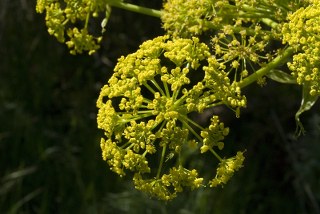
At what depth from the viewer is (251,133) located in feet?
21.1

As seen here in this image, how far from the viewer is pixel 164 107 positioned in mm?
2100

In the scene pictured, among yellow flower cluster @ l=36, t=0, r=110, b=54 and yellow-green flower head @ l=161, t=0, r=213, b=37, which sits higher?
yellow flower cluster @ l=36, t=0, r=110, b=54

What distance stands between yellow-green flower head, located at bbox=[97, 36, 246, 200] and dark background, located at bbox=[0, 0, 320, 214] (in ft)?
9.20

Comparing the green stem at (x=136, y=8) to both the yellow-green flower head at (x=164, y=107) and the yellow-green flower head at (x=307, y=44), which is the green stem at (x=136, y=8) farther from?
the yellow-green flower head at (x=307, y=44)

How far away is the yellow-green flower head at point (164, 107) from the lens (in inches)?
82.4

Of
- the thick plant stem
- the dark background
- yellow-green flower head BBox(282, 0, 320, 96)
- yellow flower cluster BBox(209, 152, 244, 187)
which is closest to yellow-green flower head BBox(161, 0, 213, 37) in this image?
the thick plant stem

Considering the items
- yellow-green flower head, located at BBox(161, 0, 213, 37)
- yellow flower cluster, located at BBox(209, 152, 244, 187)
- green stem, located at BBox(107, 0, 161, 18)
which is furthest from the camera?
green stem, located at BBox(107, 0, 161, 18)

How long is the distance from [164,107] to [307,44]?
18.7 inches

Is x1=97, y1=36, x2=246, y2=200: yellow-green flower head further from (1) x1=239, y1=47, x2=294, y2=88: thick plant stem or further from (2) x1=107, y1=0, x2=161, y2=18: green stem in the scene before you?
(2) x1=107, y1=0, x2=161, y2=18: green stem

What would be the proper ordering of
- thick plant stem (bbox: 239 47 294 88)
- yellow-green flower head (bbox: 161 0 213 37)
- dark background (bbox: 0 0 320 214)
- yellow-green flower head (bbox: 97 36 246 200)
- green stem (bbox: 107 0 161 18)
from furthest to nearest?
dark background (bbox: 0 0 320 214)
green stem (bbox: 107 0 161 18)
yellow-green flower head (bbox: 161 0 213 37)
thick plant stem (bbox: 239 47 294 88)
yellow-green flower head (bbox: 97 36 246 200)

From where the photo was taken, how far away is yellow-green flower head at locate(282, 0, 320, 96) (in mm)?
2113

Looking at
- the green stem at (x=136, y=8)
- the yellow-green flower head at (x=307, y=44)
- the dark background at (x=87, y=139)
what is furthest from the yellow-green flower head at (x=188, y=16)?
the dark background at (x=87, y=139)

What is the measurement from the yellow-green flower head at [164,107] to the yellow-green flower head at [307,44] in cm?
20

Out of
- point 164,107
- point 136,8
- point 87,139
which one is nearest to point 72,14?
point 136,8
